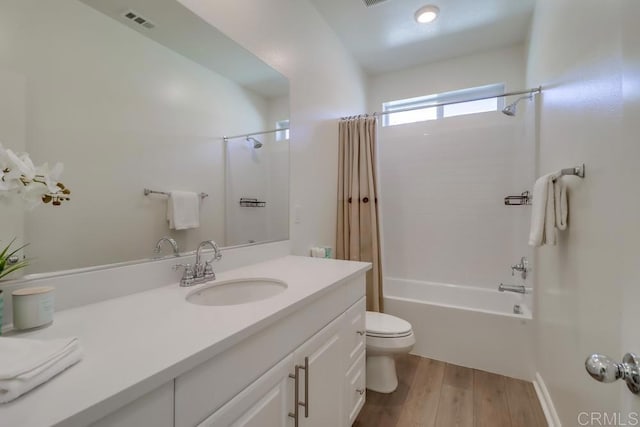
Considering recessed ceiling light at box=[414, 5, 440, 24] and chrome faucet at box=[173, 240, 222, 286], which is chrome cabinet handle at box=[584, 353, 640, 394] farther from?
recessed ceiling light at box=[414, 5, 440, 24]

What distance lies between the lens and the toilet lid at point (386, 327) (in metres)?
1.82

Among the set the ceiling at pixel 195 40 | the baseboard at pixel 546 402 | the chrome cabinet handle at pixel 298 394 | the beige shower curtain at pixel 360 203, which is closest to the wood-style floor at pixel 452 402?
the baseboard at pixel 546 402

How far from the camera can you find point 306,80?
2.10 meters

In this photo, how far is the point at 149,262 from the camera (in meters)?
1.10

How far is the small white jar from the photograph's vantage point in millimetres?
707

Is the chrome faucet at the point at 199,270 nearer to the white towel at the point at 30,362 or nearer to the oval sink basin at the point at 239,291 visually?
the oval sink basin at the point at 239,291

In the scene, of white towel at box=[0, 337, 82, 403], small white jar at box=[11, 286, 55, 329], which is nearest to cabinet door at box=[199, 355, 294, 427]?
white towel at box=[0, 337, 82, 403]

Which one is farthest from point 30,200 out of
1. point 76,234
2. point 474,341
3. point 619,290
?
point 474,341

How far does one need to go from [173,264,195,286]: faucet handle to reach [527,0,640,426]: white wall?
4.15 ft

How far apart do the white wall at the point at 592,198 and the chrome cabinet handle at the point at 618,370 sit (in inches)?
1.0

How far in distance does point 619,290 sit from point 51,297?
5.21 feet

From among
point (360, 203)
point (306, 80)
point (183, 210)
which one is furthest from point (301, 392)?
point (306, 80)

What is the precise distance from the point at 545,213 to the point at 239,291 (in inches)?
58.1

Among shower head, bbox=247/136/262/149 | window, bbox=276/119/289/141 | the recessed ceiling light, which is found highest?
the recessed ceiling light
